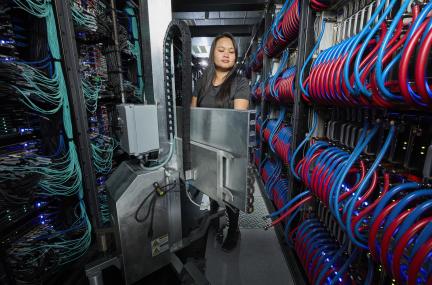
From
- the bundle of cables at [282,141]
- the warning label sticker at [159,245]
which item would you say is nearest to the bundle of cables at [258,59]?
the bundle of cables at [282,141]

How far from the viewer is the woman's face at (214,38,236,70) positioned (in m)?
1.72

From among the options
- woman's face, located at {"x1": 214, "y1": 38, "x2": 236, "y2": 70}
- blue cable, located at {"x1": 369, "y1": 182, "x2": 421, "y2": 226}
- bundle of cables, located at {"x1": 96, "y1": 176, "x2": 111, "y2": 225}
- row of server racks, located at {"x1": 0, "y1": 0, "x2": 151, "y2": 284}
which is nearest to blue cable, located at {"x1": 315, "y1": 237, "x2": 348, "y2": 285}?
blue cable, located at {"x1": 369, "y1": 182, "x2": 421, "y2": 226}

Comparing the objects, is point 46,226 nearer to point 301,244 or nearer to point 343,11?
point 301,244

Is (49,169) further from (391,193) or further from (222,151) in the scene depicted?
(391,193)

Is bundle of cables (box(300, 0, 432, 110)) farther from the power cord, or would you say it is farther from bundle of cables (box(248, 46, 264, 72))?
bundle of cables (box(248, 46, 264, 72))

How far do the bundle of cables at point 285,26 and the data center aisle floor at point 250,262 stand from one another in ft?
7.49

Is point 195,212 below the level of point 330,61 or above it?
below

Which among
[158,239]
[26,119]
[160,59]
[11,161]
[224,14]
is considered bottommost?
[158,239]

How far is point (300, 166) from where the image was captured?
1659 millimetres

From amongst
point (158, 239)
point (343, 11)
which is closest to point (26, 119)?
point (158, 239)

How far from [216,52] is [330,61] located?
94 centimetres

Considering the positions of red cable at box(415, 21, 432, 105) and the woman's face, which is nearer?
red cable at box(415, 21, 432, 105)

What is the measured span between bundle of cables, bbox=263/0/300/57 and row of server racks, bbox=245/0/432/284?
0.05 feet

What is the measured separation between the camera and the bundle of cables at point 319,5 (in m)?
→ 1.54
